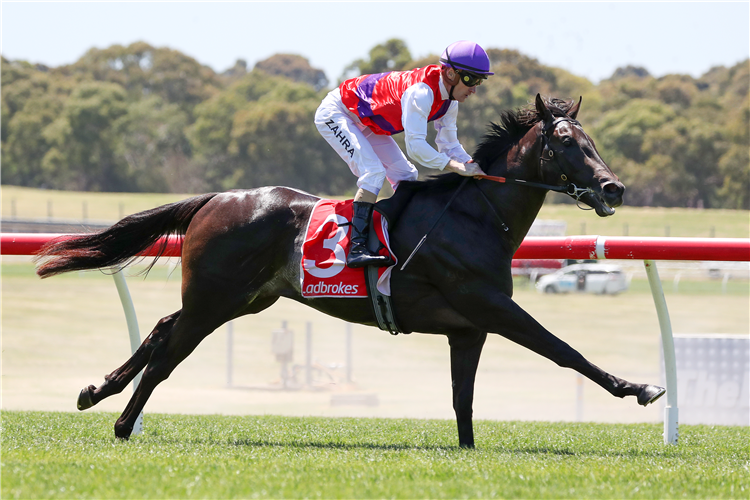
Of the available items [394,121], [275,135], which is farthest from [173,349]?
[275,135]

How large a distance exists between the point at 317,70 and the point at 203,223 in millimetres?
130658

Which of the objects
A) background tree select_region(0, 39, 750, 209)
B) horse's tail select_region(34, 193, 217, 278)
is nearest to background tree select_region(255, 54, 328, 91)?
background tree select_region(0, 39, 750, 209)

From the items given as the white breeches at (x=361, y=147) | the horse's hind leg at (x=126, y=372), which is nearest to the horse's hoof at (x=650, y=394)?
the white breeches at (x=361, y=147)

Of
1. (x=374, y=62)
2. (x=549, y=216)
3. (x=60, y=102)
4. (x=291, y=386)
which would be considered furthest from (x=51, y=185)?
(x=291, y=386)

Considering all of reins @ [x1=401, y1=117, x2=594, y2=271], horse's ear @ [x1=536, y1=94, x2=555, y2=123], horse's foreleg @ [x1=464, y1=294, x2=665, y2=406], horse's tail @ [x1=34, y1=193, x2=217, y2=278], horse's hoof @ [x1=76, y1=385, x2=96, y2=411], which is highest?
horse's ear @ [x1=536, y1=94, x2=555, y2=123]

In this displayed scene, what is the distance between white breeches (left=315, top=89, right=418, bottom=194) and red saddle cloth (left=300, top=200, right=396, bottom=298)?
0.23 meters

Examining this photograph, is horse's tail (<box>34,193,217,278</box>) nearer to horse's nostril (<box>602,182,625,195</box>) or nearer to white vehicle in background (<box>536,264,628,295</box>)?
horse's nostril (<box>602,182,625,195</box>)

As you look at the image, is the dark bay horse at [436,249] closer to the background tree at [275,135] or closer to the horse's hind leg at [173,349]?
the horse's hind leg at [173,349]

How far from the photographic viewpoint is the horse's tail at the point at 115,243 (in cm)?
527

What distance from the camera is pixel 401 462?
13.2 feet

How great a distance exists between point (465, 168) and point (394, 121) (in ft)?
1.57

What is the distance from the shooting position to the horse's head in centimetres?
452

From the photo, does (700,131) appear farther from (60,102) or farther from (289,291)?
(289,291)

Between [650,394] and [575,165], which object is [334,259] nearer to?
[575,165]
